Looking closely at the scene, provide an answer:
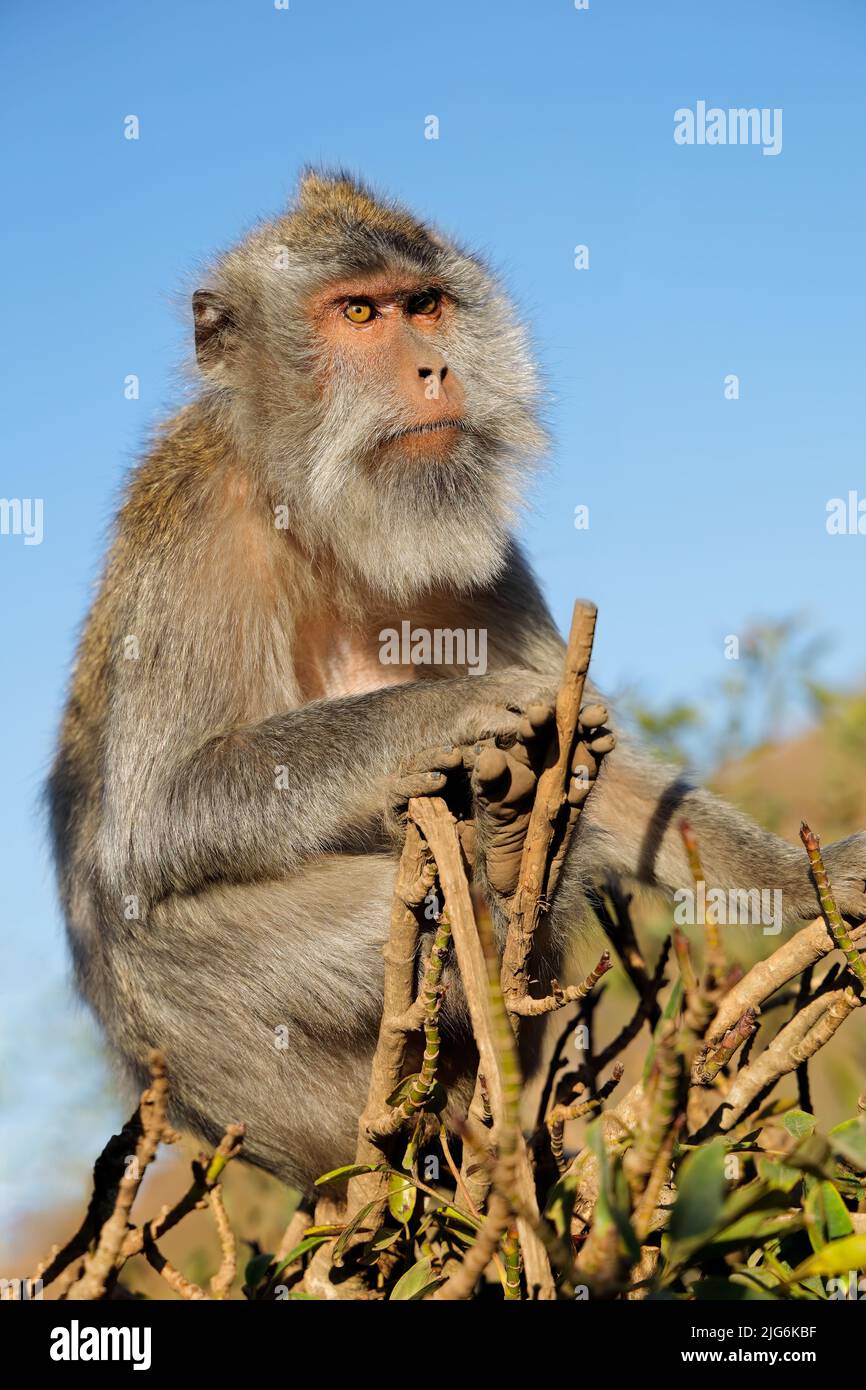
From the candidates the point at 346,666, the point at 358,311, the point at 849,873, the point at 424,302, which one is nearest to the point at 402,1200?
the point at 849,873

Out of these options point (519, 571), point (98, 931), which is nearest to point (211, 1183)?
point (98, 931)

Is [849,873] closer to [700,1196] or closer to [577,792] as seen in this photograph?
[577,792]

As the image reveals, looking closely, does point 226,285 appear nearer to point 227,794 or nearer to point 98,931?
point 227,794

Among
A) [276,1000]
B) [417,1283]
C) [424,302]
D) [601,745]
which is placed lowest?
[417,1283]

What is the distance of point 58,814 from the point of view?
543 centimetres

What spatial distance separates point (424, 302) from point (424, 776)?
2.90 metres

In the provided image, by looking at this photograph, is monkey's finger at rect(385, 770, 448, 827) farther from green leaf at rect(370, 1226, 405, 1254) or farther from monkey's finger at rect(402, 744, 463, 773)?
green leaf at rect(370, 1226, 405, 1254)

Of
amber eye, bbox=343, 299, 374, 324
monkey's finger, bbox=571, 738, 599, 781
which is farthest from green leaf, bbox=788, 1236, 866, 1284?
amber eye, bbox=343, 299, 374, 324

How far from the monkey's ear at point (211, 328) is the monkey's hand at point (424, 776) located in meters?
2.73

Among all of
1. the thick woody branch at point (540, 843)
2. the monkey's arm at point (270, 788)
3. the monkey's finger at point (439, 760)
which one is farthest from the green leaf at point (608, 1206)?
the monkey's arm at point (270, 788)

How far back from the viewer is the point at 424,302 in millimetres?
5488

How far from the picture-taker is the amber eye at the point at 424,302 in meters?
5.43
